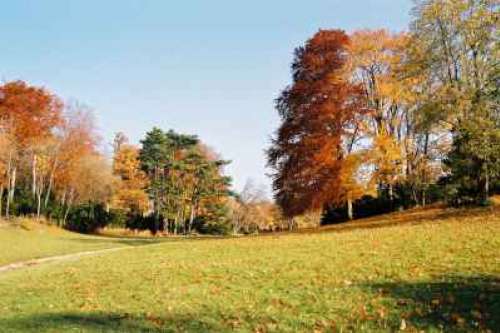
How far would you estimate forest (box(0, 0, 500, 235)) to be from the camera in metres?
23.8

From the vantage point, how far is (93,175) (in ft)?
159

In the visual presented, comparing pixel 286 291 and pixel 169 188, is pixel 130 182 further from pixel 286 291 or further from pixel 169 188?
pixel 286 291

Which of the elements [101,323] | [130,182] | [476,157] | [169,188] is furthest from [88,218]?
[101,323]

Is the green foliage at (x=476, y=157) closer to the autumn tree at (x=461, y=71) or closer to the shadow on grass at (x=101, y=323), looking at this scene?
the autumn tree at (x=461, y=71)

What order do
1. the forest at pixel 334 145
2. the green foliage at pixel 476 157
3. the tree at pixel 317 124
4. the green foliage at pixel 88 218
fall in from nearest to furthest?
the green foliage at pixel 476 157 < the forest at pixel 334 145 < the tree at pixel 317 124 < the green foliage at pixel 88 218

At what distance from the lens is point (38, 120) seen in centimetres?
4688

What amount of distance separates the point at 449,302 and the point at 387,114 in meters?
28.3

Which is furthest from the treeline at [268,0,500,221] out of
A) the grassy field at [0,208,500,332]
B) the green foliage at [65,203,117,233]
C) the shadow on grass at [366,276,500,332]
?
the green foliage at [65,203,117,233]

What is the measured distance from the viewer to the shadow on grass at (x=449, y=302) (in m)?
6.75

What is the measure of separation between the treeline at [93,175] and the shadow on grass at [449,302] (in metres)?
39.6

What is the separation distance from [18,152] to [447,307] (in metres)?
45.0

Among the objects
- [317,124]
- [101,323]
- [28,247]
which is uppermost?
[317,124]

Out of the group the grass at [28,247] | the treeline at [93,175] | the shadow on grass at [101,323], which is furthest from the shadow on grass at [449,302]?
the treeline at [93,175]

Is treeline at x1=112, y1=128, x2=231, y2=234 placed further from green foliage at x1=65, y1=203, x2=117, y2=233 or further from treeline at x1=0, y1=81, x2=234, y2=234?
green foliage at x1=65, y1=203, x2=117, y2=233
